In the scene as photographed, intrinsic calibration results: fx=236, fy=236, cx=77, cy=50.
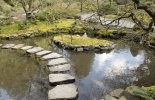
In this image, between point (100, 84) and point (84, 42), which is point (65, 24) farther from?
point (100, 84)

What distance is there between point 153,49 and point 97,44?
329cm

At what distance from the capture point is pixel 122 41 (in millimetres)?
15711

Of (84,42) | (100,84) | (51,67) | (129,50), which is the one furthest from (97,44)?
(100,84)

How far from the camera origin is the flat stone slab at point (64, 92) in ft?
25.5

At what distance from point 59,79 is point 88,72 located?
173 cm

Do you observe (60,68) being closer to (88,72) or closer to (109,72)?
(88,72)

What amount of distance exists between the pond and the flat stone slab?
11.8 inches

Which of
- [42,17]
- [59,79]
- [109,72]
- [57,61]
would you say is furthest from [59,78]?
[42,17]

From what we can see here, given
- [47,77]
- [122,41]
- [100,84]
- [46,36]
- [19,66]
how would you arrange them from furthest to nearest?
1. [46,36]
2. [122,41]
3. [19,66]
4. [47,77]
5. [100,84]

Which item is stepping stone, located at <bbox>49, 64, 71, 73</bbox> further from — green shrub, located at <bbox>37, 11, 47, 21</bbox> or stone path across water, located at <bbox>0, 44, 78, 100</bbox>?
green shrub, located at <bbox>37, 11, 47, 21</bbox>

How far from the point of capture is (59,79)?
30.2 ft

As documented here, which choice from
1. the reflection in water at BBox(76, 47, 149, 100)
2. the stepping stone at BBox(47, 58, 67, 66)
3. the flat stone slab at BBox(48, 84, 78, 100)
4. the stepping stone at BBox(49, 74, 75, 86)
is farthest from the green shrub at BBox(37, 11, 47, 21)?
the flat stone slab at BBox(48, 84, 78, 100)

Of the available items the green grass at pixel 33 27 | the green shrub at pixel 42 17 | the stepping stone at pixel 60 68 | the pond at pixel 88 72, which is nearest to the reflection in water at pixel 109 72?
the pond at pixel 88 72

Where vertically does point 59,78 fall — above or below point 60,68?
below
